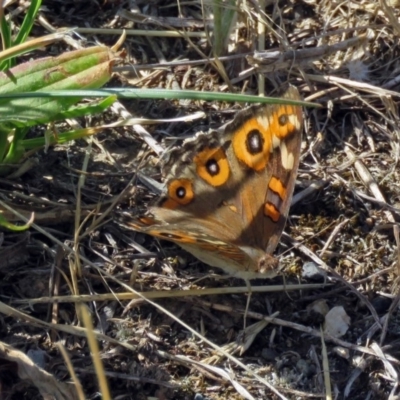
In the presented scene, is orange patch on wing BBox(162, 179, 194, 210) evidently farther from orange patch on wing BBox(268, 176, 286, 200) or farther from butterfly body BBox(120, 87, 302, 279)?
orange patch on wing BBox(268, 176, 286, 200)

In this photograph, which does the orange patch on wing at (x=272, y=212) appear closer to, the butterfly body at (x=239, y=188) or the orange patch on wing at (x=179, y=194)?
the butterfly body at (x=239, y=188)

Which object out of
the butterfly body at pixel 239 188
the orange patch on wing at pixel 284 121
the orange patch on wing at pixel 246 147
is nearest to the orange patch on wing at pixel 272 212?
the butterfly body at pixel 239 188

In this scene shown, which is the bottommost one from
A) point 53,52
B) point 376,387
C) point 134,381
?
point 376,387

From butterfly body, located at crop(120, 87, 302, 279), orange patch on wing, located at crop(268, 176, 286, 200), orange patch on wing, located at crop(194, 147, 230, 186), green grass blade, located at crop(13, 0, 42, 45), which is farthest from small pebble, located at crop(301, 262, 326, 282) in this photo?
green grass blade, located at crop(13, 0, 42, 45)

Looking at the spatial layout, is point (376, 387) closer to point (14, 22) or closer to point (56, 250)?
point (56, 250)

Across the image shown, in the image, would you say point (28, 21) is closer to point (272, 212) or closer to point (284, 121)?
point (284, 121)

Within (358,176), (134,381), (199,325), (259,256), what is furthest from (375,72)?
(134,381)
